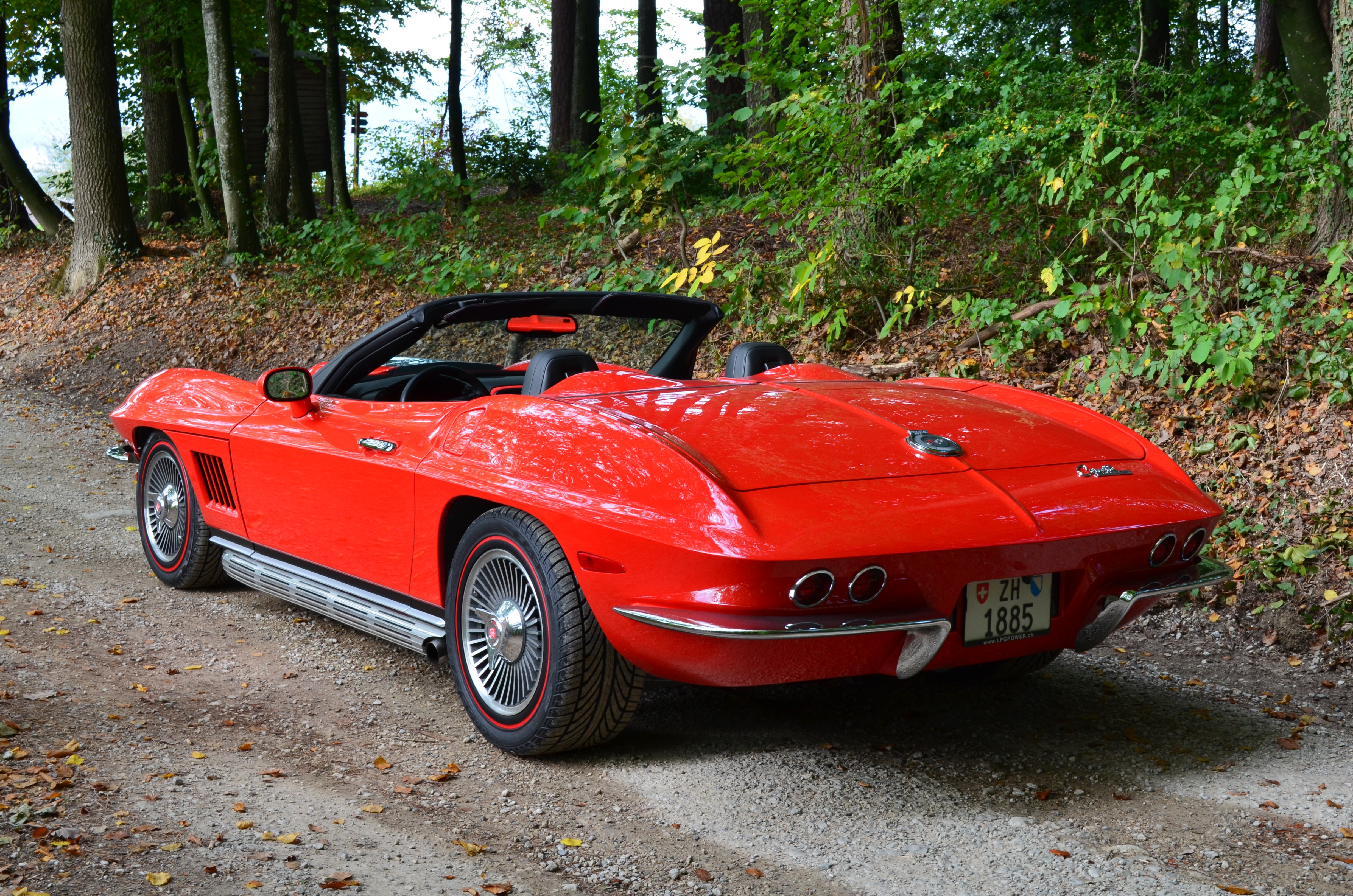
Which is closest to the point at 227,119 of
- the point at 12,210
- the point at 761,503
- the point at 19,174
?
the point at 19,174

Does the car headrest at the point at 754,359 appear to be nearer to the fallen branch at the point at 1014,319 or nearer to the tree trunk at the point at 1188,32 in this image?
the fallen branch at the point at 1014,319

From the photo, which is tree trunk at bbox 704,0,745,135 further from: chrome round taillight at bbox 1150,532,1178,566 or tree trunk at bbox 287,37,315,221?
chrome round taillight at bbox 1150,532,1178,566

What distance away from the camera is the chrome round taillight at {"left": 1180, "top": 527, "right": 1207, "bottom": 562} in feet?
10.7

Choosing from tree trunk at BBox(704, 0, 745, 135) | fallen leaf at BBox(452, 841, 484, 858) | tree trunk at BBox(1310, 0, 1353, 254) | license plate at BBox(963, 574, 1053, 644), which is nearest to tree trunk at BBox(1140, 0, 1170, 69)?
tree trunk at BBox(704, 0, 745, 135)

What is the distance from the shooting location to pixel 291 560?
171 inches

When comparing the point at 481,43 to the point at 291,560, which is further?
the point at 481,43

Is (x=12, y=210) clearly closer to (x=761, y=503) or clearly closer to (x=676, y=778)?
(x=676, y=778)

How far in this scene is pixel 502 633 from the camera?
3.31 metres

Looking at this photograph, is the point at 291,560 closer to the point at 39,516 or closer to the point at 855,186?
the point at 39,516

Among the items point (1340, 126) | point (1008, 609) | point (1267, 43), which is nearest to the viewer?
point (1008, 609)

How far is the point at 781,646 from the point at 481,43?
41.1 m

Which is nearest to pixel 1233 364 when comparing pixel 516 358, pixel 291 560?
pixel 516 358

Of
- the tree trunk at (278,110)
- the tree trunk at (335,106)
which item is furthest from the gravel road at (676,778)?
the tree trunk at (335,106)

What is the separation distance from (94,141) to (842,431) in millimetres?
15718
